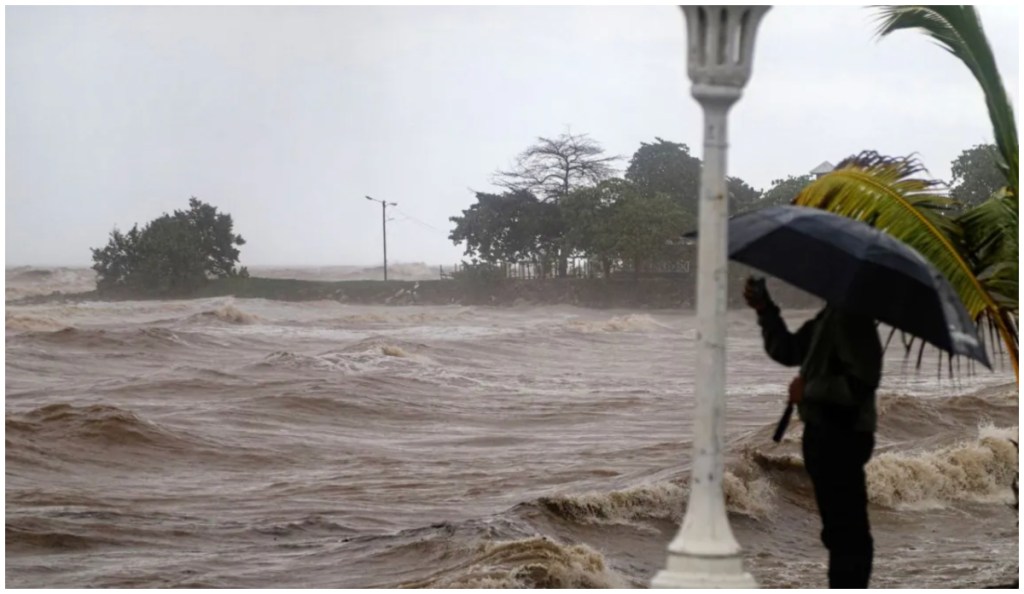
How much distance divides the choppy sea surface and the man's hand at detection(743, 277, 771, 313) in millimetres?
4805

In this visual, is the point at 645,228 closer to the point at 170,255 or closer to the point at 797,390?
the point at 170,255

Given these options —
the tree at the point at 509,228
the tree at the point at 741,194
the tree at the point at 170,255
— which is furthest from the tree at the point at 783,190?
the tree at the point at 170,255

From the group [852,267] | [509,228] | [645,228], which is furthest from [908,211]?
[509,228]

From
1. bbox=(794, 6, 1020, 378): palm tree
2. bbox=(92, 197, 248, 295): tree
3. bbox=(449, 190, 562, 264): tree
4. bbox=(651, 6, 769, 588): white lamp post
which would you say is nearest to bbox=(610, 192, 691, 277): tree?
bbox=(449, 190, 562, 264): tree

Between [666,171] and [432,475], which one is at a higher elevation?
[666,171]

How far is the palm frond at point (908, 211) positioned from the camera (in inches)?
272

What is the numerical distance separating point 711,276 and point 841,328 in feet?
2.32

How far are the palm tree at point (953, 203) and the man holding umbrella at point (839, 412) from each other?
245 cm

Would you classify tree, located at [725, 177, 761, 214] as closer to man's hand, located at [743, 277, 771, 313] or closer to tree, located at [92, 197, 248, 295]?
tree, located at [92, 197, 248, 295]

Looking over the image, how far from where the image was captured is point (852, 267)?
4562 mm

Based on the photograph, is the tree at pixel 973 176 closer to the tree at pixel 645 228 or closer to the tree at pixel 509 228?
the tree at pixel 645 228

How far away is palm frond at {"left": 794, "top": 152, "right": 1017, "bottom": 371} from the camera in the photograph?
22.7 ft

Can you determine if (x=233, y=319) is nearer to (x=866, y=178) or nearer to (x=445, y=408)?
(x=445, y=408)

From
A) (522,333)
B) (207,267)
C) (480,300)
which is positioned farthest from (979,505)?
(207,267)
